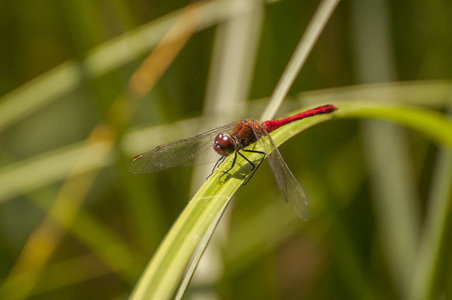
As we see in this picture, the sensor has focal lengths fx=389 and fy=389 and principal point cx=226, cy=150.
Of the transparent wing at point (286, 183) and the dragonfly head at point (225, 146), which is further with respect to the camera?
the dragonfly head at point (225, 146)

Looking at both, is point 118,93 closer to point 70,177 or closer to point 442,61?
point 70,177

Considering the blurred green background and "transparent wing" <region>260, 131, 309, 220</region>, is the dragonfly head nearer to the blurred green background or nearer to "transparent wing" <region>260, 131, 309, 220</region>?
"transparent wing" <region>260, 131, 309, 220</region>

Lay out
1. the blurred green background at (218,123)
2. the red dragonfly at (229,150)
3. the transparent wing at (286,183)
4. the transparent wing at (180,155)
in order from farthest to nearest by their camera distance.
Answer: the blurred green background at (218,123)
the transparent wing at (180,155)
the red dragonfly at (229,150)
the transparent wing at (286,183)

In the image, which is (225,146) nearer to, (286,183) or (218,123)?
(286,183)

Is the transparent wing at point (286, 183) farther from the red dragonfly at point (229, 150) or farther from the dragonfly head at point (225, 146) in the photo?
the dragonfly head at point (225, 146)

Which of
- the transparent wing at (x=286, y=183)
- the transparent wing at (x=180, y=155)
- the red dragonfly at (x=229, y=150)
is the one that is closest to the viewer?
the transparent wing at (x=286, y=183)

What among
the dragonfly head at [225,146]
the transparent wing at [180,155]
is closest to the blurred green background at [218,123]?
the transparent wing at [180,155]

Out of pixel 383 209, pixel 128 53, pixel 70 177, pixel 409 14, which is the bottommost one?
pixel 383 209

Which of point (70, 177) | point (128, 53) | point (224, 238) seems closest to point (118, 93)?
point (128, 53)

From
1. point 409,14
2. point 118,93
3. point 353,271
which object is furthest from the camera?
point 409,14
